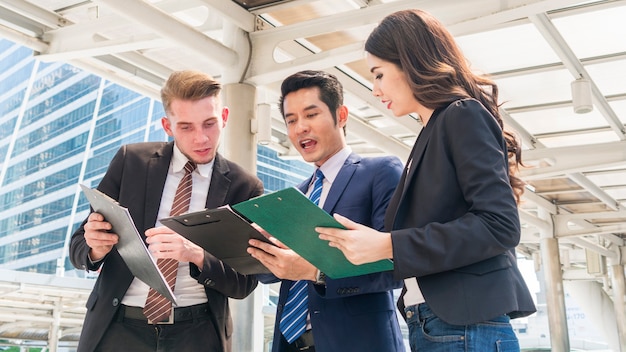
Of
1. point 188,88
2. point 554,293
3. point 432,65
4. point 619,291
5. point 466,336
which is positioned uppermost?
point 619,291

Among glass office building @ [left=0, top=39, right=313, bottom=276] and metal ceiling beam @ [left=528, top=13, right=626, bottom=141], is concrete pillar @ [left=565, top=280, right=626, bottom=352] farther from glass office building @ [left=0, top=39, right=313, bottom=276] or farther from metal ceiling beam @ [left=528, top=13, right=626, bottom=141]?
glass office building @ [left=0, top=39, right=313, bottom=276]

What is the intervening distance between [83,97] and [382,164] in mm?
30953

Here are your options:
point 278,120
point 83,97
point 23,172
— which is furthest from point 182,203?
point 23,172

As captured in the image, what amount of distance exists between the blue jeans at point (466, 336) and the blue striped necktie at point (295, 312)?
25.7 inches

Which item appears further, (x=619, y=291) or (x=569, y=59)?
(x=619, y=291)

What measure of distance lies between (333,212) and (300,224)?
1.93ft

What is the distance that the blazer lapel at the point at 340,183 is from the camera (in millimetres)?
2410

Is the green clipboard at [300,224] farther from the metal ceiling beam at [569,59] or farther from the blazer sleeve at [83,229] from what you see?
the metal ceiling beam at [569,59]

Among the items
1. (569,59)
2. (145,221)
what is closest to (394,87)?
(145,221)

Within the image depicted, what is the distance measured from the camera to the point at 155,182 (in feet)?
8.25

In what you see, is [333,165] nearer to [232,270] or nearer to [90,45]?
[232,270]

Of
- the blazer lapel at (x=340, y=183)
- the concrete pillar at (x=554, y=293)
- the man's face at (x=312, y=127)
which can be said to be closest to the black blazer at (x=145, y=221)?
the man's face at (x=312, y=127)

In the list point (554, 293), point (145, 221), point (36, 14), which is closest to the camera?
point (145, 221)

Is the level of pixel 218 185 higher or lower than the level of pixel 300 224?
higher
